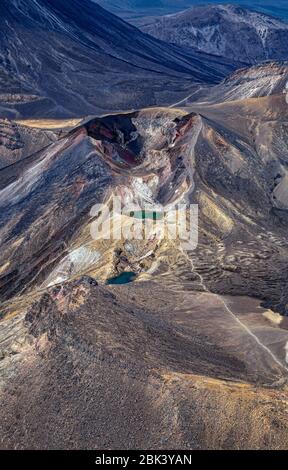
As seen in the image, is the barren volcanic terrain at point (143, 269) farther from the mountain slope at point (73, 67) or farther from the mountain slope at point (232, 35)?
the mountain slope at point (232, 35)

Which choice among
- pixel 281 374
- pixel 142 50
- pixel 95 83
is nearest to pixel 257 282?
pixel 281 374

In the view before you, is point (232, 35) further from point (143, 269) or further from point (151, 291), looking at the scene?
point (151, 291)

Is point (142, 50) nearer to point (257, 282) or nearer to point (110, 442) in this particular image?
point (257, 282)
